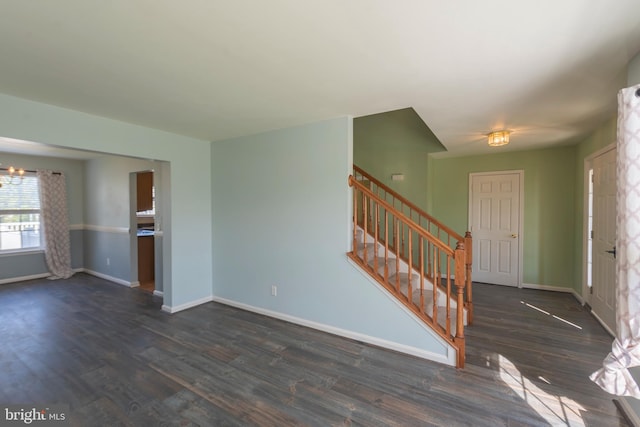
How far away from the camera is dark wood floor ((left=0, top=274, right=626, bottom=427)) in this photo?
6.32 ft

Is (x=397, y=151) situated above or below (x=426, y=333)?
above

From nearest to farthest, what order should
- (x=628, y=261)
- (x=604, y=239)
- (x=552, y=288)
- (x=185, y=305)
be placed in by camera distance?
(x=628, y=261) < (x=604, y=239) < (x=185, y=305) < (x=552, y=288)

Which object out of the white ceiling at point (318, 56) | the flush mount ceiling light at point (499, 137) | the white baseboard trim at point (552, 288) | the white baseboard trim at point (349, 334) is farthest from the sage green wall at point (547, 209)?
the white baseboard trim at point (349, 334)

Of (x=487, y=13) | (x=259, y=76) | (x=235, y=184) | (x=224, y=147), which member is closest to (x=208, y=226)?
(x=235, y=184)

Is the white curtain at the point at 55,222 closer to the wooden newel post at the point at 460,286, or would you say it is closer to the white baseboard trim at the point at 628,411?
the wooden newel post at the point at 460,286

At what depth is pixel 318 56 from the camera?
183cm

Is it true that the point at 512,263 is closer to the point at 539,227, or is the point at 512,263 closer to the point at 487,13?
the point at 539,227

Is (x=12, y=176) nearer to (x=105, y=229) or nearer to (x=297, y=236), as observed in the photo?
(x=105, y=229)

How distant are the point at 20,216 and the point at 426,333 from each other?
7.09 m

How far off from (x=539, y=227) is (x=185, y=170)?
5.55 meters

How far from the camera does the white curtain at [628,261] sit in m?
1.51

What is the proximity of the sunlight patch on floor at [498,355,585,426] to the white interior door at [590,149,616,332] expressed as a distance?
5.26 ft

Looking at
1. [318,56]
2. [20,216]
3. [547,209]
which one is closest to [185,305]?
[318,56]

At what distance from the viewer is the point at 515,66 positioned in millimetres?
1945
